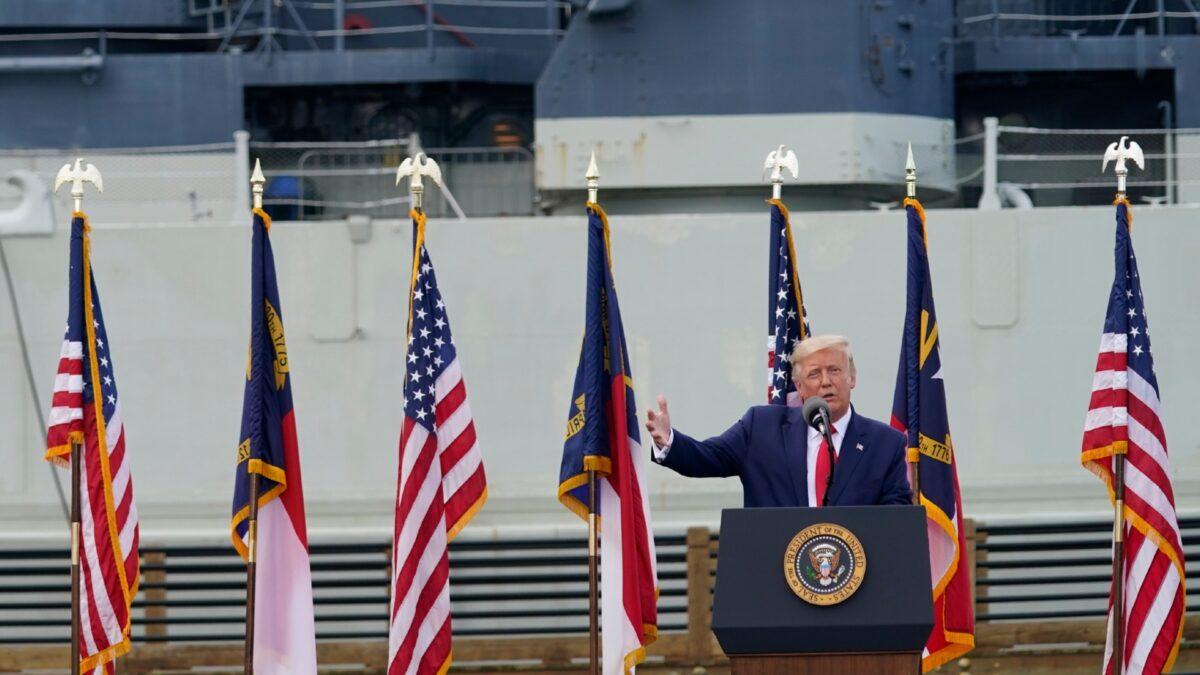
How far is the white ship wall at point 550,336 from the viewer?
10.8 metres

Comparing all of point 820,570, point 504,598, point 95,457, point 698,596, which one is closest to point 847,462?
point 820,570

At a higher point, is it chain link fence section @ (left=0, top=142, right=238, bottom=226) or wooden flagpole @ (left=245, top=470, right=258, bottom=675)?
chain link fence section @ (left=0, top=142, right=238, bottom=226)

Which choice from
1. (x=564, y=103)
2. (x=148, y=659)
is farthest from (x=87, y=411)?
(x=564, y=103)

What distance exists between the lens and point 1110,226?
35.8 feet

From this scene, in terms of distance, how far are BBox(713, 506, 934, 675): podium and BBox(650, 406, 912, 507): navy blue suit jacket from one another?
821mm

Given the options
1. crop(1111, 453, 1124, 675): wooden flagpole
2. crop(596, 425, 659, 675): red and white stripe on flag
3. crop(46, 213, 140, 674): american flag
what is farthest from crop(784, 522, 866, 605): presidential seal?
crop(46, 213, 140, 674): american flag

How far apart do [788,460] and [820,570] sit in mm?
995

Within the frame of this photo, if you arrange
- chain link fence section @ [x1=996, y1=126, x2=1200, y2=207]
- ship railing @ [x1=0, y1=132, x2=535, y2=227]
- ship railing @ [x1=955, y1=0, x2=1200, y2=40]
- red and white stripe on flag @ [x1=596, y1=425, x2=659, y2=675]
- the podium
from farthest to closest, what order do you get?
1. ship railing @ [x1=955, y1=0, x2=1200, y2=40]
2. chain link fence section @ [x1=996, y1=126, x2=1200, y2=207]
3. ship railing @ [x1=0, y1=132, x2=535, y2=227]
4. red and white stripe on flag @ [x1=596, y1=425, x2=659, y2=675]
5. the podium

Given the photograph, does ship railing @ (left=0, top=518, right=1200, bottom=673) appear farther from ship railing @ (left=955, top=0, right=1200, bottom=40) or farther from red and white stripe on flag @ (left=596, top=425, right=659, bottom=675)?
ship railing @ (left=955, top=0, right=1200, bottom=40)

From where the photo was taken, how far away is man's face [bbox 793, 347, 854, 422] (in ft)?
19.4

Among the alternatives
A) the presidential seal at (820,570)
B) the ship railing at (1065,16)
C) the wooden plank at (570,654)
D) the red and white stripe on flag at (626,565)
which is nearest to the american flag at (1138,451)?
the wooden plank at (570,654)

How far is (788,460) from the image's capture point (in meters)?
6.20

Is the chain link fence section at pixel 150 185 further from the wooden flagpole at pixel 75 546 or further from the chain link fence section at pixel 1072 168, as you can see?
the chain link fence section at pixel 1072 168

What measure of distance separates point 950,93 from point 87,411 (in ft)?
18.9
